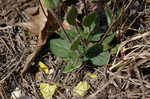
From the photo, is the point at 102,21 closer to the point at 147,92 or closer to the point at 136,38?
the point at 136,38

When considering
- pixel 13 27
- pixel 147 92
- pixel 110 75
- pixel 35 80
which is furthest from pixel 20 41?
pixel 147 92

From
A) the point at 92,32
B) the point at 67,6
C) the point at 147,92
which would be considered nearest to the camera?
the point at 147,92

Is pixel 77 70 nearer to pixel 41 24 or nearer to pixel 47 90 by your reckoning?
pixel 47 90

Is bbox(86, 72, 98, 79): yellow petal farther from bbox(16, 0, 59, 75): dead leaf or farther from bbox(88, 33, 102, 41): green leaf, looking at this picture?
bbox(16, 0, 59, 75): dead leaf

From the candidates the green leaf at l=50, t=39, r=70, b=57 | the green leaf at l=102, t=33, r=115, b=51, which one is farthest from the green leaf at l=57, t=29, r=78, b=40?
the green leaf at l=102, t=33, r=115, b=51

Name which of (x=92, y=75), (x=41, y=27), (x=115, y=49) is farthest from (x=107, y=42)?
(x=41, y=27)

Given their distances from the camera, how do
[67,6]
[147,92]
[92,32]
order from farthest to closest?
[67,6] → [92,32] → [147,92]
